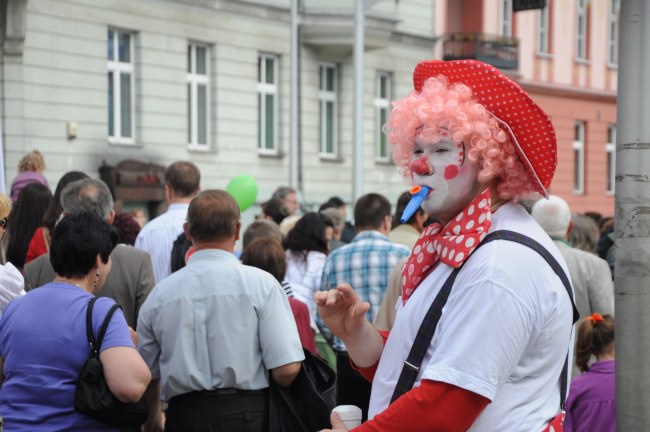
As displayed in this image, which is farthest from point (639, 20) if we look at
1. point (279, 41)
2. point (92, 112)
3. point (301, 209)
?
point (279, 41)

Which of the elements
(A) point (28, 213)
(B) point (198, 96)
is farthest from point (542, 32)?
(A) point (28, 213)

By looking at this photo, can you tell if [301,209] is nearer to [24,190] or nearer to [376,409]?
[24,190]

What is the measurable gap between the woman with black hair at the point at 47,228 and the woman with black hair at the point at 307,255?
5.39ft

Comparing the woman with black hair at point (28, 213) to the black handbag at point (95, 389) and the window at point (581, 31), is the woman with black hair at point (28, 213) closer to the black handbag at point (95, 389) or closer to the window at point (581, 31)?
the black handbag at point (95, 389)

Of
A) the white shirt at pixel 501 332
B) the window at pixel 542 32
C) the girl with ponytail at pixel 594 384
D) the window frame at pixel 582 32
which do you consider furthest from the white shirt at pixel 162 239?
the window frame at pixel 582 32

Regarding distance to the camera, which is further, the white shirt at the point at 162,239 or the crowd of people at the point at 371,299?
the white shirt at the point at 162,239

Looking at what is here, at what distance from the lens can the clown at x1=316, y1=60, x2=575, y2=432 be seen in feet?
8.43

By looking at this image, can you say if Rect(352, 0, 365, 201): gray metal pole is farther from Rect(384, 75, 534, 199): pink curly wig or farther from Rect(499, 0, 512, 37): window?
Rect(499, 0, 512, 37): window

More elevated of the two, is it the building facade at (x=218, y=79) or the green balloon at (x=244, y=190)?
the building facade at (x=218, y=79)

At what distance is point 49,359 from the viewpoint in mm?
3969

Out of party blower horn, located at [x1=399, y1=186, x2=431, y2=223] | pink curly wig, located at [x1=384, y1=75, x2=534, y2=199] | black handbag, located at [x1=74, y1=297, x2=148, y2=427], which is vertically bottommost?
black handbag, located at [x1=74, y1=297, x2=148, y2=427]

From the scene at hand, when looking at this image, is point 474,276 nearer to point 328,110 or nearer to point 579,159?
point 328,110

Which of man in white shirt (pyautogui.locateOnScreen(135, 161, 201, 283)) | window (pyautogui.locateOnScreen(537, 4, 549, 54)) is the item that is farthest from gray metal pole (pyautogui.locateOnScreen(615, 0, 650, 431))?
window (pyautogui.locateOnScreen(537, 4, 549, 54))

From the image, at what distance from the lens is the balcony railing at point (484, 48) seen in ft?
98.1
